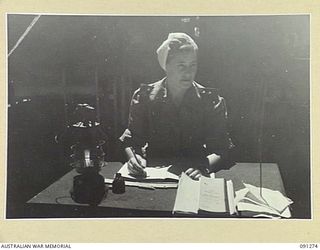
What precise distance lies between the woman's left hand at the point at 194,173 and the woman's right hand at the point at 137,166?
66 mm

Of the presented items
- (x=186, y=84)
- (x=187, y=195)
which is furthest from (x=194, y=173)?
(x=186, y=84)

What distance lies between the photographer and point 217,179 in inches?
23.9

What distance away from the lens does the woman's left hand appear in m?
0.61

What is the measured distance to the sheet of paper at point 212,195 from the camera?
60 centimetres

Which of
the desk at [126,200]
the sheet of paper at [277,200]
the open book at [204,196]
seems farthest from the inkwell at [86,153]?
the sheet of paper at [277,200]

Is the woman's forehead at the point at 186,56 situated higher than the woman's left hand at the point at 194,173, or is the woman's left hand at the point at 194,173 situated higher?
the woman's forehead at the point at 186,56

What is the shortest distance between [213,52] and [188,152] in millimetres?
154

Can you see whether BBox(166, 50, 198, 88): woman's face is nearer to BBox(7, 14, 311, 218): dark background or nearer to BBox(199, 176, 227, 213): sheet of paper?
BBox(7, 14, 311, 218): dark background

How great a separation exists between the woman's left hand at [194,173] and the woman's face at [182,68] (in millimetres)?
127

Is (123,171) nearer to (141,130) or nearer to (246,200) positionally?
(141,130)

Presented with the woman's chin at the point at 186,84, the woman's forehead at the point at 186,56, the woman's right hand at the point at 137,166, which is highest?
the woman's forehead at the point at 186,56

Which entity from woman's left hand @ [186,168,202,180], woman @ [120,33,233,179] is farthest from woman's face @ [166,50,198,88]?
Result: woman's left hand @ [186,168,202,180]

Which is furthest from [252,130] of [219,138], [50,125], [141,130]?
[50,125]

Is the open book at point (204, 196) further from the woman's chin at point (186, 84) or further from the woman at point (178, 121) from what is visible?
the woman's chin at point (186, 84)
